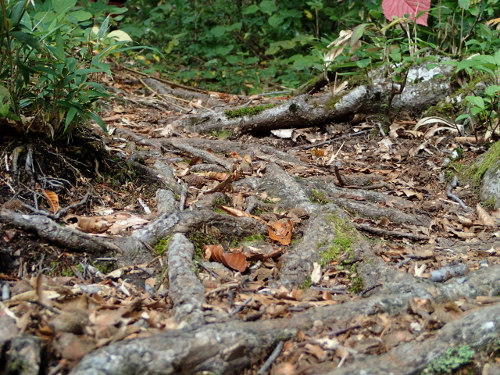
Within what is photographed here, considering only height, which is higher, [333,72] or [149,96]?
[333,72]

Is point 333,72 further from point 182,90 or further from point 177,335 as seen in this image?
point 177,335

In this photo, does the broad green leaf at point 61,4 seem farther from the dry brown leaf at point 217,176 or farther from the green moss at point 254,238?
the green moss at point 254,238

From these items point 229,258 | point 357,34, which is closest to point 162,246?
point 229,258

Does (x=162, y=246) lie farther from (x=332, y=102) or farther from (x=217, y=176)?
(x=332, y=102)

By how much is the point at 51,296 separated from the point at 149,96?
477cm

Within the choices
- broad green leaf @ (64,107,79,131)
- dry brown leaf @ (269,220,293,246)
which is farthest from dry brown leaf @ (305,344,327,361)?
broad green leaf @ (64,107,79,131)

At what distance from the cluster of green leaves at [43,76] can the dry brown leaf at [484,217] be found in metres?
2.59

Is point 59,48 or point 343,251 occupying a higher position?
point 59,48

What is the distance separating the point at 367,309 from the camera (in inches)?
85.0

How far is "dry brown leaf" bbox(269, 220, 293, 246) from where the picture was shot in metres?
2.98

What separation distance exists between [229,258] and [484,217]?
6.31ft

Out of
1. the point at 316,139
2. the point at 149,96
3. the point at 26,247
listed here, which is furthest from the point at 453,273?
the point at 149,96

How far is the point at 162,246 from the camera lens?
8.86 feet

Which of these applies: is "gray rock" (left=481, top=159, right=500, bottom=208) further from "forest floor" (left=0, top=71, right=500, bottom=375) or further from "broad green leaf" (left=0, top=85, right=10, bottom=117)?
"broad green leaf" (left=0, top=85, right=10, bottom=117)
